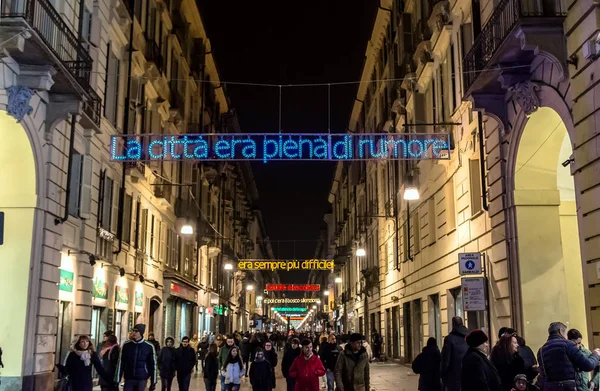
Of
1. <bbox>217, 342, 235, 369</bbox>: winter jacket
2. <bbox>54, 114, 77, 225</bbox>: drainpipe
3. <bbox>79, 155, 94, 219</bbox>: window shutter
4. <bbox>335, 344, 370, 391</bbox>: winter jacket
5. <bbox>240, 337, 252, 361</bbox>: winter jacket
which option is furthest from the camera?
<bbox>240, 337, 252, 361</bbox>: winter jacket

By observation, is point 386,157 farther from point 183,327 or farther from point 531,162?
point 183,327

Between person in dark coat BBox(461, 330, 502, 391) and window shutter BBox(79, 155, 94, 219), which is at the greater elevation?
window shutter BBox(79, 155, 94, 219)

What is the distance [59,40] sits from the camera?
16.2 metres

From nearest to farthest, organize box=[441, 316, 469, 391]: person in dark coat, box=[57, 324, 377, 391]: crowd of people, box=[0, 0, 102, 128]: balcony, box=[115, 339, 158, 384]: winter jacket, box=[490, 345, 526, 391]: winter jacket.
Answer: box=[490, 345, 526, 391]: winter jacket < box=[57, 324, 377, 391]: crowd of people < box=[441, 316, 469, 391]: person in dark coat < box=[0, 0, 102, 128]: balcony < box=[115, 339, 158, 384]: winter jacket

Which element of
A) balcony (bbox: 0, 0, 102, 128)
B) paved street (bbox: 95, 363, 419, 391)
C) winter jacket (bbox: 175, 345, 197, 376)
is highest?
balcony (bbox: 0, 0, 102, 128)

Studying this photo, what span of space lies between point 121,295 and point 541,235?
587 inches

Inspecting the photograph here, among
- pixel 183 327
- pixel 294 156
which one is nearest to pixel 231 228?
pixel 183 327

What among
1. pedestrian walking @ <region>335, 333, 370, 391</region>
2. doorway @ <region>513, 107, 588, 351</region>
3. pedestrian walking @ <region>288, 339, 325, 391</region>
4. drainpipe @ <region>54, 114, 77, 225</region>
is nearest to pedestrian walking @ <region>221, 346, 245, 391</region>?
pedestrian walking @ <region>288, 339, 325, 391</region>

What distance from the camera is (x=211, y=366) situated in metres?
16.6

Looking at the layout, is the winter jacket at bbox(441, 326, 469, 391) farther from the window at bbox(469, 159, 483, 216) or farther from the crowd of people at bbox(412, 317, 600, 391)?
the window at bbox(469, 159, 483, 216)

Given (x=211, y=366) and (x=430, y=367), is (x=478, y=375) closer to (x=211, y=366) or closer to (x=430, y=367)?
(x=430, y=367)

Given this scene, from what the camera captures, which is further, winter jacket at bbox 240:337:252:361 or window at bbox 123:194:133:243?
window at bbox 123:194:133:243

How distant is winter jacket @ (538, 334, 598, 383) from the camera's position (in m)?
8.77

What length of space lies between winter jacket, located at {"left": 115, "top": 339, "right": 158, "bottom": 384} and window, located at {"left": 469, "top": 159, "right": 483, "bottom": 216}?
10198 millimetres
